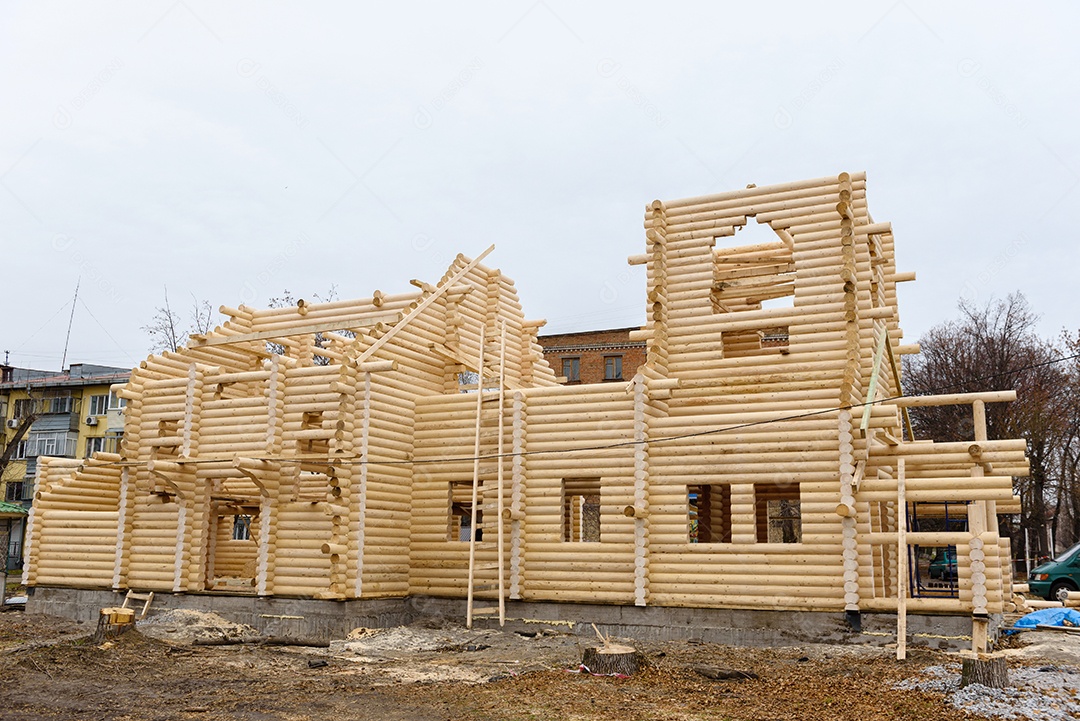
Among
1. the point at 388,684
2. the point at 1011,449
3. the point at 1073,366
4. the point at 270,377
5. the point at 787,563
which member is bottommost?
the point at 388,684

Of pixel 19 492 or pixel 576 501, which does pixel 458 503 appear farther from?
pixel 19 492

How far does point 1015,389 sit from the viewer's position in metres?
42.6

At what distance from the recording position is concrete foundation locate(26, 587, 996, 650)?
16641 millimetres

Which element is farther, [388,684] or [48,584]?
[48,584]

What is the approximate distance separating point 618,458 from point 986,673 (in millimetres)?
8764

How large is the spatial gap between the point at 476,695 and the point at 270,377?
10.8 metres

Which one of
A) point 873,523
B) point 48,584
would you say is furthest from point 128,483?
point 873,523

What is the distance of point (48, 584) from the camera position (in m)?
23.9

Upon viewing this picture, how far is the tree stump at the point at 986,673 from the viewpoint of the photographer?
1195cm

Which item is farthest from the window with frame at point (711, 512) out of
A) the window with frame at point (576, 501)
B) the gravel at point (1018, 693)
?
the gravel at point (1018, 693)

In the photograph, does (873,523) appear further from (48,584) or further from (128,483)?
(48,584)

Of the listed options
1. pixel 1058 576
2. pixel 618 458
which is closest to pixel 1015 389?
pixel 1058 576

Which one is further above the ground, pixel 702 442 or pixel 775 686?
pixel 702 442

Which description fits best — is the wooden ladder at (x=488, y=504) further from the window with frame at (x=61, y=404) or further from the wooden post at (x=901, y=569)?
the window with frame at (x=61, y=404)
